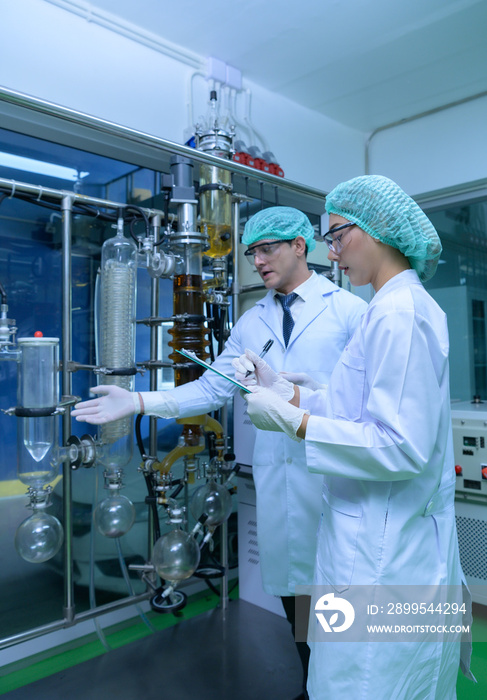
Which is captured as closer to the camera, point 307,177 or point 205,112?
point 205,112

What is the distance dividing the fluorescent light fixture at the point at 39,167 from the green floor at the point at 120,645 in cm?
194

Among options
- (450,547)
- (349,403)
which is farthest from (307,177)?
(450,547)

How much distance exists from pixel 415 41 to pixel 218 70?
91cm

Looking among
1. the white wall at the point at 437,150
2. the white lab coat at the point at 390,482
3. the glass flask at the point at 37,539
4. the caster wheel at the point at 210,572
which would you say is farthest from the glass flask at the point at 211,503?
the white wall at the point at 437,150

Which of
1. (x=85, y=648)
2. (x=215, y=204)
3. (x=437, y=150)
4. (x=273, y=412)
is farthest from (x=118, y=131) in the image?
(x=437, y=150)

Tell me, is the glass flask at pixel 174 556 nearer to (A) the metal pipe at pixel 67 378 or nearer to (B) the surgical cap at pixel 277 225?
(A) the metal pipe at pixel 67 378

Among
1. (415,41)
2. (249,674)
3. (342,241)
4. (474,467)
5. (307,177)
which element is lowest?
(249,674)

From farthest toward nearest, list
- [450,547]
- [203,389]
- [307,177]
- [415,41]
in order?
1. [307,177]
2. [415,41]
3. [203,389]
4. [450,547]

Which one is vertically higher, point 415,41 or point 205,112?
point 415,41

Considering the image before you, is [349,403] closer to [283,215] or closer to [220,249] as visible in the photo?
[283,215]

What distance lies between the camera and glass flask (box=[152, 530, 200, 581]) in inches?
63.8

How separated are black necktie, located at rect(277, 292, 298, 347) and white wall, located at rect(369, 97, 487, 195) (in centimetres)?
161

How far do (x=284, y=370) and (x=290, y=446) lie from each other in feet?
0.80

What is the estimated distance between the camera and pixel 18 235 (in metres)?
2.05
